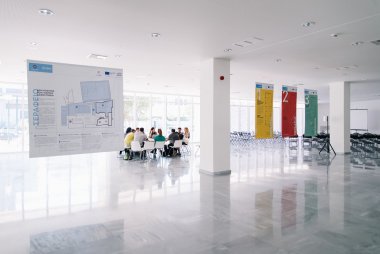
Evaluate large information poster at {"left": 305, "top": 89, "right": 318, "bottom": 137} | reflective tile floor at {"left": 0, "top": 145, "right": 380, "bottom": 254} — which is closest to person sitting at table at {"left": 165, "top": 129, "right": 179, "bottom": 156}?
reflective tile floor at {"left": 0, "top": 145, "right": 380, "bottom": 254}

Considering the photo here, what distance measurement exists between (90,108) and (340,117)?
11.4 m

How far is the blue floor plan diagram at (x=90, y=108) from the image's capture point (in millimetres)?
4391

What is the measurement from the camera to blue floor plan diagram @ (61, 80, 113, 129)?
439cm

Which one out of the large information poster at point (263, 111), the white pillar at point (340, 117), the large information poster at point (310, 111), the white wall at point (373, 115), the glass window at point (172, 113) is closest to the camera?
the large information poster at point (263, 111)

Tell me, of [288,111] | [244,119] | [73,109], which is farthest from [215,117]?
[244,119]

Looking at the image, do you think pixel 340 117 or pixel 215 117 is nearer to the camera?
pixel 215 117

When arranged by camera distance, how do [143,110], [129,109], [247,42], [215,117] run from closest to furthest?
[247,42] < [215,117] < [129,109] < [143,110]

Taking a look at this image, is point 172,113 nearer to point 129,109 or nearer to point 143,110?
point 143,110

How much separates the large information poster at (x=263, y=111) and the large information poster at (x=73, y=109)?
4.63m

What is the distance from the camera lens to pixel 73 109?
174 inches

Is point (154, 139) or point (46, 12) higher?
point (46, 12)

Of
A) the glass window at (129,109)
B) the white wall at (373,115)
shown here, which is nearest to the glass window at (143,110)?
the glass window at (129,109)

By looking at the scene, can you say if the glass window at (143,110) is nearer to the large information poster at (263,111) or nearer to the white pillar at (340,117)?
the large information poster at (263,111)

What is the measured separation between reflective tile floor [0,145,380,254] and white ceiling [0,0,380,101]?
3247 millimetres
